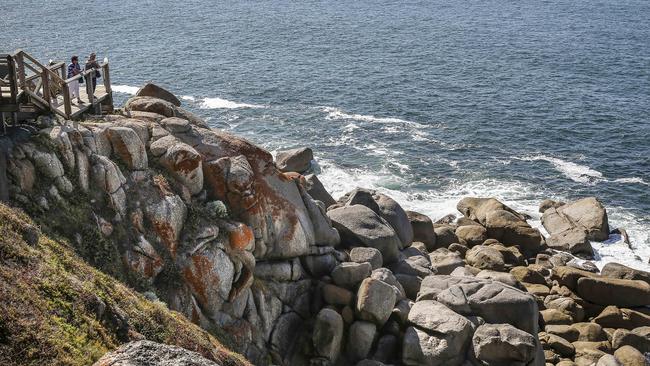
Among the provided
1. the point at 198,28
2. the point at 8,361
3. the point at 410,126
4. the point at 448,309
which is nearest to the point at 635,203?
the point at 410,126

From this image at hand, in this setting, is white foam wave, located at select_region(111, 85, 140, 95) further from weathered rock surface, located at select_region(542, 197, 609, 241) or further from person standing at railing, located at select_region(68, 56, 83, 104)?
person standing at railing, located at select_region(68, 56, 83, 104)

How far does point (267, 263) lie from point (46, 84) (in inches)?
488

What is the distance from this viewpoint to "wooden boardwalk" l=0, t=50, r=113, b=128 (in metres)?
27.0

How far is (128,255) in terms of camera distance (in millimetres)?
27672

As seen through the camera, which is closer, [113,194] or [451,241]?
[113,194]

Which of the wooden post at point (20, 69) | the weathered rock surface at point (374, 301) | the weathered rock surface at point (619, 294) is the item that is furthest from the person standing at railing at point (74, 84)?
the weathered rock surface at point (619, 294)

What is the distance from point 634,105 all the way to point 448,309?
56768mm

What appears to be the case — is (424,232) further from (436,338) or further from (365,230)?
(436,338)

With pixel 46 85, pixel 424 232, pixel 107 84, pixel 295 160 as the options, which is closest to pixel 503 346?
pixel 424 232

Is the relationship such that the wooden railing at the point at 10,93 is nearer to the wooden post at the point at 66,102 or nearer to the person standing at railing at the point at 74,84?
the wooden post at the point at 66,102

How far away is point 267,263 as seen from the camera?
3406cm

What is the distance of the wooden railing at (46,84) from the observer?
91.2 ft

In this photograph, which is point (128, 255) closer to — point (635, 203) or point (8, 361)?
point (8, 361)

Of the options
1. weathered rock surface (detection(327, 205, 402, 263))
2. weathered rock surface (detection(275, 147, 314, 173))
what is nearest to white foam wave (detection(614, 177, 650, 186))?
weathered rock surface (detection(275, 147, 314, 173))
